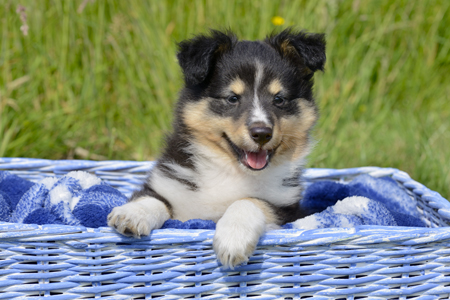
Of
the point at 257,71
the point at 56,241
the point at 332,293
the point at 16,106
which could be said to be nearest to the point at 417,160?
the point at 257,71

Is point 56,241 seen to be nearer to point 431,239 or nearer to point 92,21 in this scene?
point 431,239

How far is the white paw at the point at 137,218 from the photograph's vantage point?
6.90ft

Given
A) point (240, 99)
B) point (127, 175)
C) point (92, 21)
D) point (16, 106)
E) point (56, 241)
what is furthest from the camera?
point (92, 21)

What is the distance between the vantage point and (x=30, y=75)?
4695 millimetres

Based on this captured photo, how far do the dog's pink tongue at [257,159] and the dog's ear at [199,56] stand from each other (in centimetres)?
57

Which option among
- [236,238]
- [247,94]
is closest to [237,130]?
[247,94]

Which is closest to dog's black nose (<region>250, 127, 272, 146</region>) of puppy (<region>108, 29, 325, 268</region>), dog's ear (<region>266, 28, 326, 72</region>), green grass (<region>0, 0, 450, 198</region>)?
puppy (<region>108, 29, 325, 268</region>)

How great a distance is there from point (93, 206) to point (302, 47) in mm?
1674

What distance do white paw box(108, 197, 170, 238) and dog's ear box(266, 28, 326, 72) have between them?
1.37 meters

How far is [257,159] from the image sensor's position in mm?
2850

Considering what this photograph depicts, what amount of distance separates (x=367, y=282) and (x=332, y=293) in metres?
0.19

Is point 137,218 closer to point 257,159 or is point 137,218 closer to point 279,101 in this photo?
point 257,159

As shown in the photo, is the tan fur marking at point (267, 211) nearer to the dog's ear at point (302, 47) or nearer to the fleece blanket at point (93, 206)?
the fleece blanket at point (93, 206)

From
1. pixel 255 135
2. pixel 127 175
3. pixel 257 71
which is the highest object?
pixel 257 71
